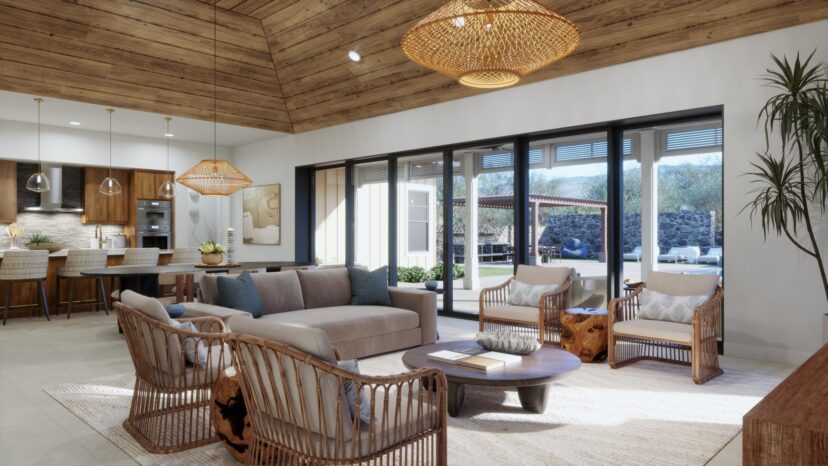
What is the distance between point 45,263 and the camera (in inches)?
287

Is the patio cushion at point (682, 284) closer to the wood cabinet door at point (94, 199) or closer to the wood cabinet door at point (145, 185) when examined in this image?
the wood cabinet door at point (145, 185)

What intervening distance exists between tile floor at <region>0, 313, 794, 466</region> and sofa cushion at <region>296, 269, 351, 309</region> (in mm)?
1299

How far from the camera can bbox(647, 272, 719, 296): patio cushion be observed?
4727 mm

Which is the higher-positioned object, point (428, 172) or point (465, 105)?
point (465, 105)

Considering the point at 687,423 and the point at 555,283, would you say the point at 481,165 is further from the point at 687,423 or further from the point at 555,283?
the point at 687,423

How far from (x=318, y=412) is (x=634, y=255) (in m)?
4.71

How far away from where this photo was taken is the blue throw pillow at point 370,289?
5.63 m

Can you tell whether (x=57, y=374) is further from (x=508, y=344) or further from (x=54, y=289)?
(x=54, y=289)

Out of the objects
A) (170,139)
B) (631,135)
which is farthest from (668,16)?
(170,139)

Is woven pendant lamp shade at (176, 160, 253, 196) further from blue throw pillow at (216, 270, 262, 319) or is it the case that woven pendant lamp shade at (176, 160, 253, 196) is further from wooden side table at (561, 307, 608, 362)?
wooden side table at (561, 307, 608, 362)

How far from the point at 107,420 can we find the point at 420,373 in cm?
230

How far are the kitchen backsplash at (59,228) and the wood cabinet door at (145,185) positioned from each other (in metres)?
0.84

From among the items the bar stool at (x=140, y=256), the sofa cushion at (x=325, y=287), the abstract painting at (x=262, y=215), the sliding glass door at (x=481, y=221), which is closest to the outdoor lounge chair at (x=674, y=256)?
the sliding glass door at (x=481, y=221)

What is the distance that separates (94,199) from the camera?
9828mm
